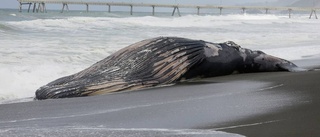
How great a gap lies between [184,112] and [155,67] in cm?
228

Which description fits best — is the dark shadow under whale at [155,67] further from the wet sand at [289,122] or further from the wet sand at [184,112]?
the wet sand at [289,122]

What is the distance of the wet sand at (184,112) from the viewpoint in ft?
11.8

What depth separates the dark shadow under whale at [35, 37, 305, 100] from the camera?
5957mm

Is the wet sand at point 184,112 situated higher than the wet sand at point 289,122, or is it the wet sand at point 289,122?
the wet sand at point 289,122

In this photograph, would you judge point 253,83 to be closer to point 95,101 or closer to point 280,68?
point 280,68

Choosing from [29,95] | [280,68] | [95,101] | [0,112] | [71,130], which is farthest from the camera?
[280,68]

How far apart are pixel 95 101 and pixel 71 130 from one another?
159 cm

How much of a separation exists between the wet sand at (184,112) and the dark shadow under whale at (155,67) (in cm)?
29

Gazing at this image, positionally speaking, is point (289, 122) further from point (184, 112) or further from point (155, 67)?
point (155, 67)

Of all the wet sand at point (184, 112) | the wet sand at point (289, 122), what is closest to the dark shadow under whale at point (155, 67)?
the wet sand at point (184, 112)

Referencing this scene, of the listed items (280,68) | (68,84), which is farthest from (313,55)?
(68,84)

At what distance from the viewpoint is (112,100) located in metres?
5.25

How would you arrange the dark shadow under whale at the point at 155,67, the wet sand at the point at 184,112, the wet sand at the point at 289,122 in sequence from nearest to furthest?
the wet sand at the point at 289,122, the wet sand at the point at 184,112, the dark shadow under whale at the point at 155,67

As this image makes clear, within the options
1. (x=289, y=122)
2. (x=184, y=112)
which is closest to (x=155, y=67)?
(x=184, y=112)
